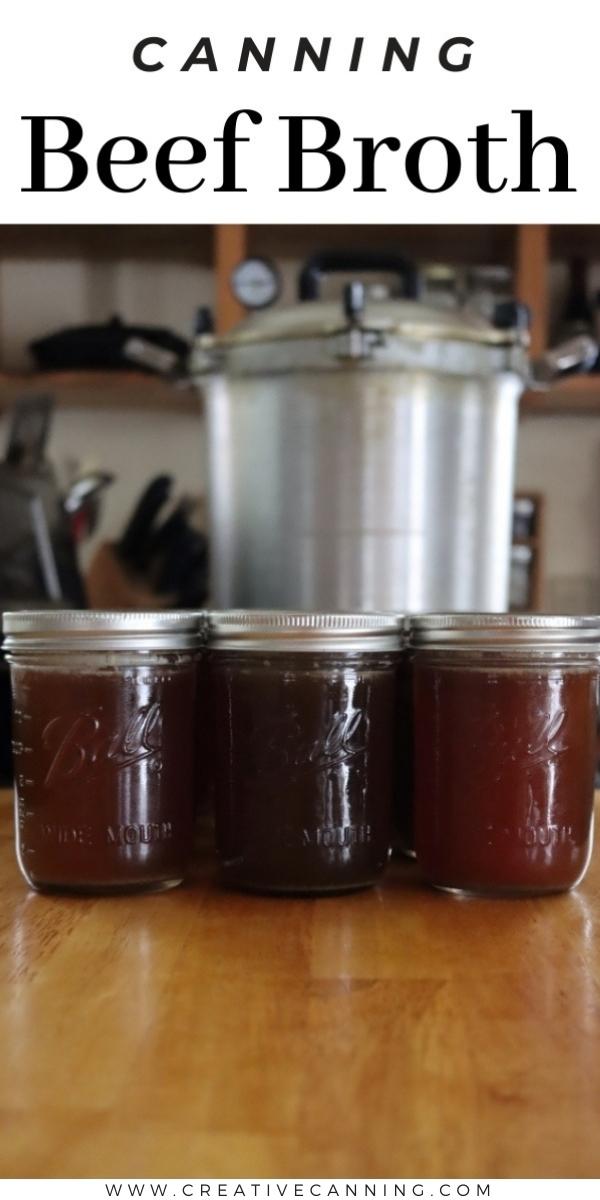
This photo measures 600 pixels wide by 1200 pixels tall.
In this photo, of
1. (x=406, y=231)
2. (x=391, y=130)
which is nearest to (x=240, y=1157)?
(x=391, y=130)

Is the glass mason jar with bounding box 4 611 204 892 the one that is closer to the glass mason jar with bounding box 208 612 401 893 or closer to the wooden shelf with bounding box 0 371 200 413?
the glass mason jar with bounding box 208 612 401 893

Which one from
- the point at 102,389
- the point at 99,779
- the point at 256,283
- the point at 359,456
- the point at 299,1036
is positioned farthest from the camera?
the point at 102,389

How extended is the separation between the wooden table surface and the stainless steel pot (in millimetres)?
402

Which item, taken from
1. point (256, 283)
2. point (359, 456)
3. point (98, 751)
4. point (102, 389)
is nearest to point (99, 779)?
point (98, 751)

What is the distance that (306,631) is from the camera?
537mm

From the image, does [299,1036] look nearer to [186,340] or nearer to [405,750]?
[405,750]

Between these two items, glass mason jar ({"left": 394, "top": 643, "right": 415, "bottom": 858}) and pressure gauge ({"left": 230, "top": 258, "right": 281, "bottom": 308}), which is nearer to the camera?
glass mason jar ({"left": 394, "top": 643, "right": 415, "bottom": 858})

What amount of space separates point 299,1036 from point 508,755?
0.67ft

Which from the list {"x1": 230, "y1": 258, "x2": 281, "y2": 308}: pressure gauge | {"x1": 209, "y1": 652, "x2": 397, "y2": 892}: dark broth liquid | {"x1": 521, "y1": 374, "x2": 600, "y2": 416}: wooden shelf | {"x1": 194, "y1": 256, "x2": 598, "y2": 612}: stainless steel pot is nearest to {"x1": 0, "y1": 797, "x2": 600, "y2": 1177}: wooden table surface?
{"x1": 209, "y1": 652, "x2": 397, "y2": 892}: dark broth liquid

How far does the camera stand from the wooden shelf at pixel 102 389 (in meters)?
1.78

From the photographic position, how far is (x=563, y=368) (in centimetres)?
100

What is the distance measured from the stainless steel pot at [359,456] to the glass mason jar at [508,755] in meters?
0.36

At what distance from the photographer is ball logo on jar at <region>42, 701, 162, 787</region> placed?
20.9 inches

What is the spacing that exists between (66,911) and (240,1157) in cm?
25
